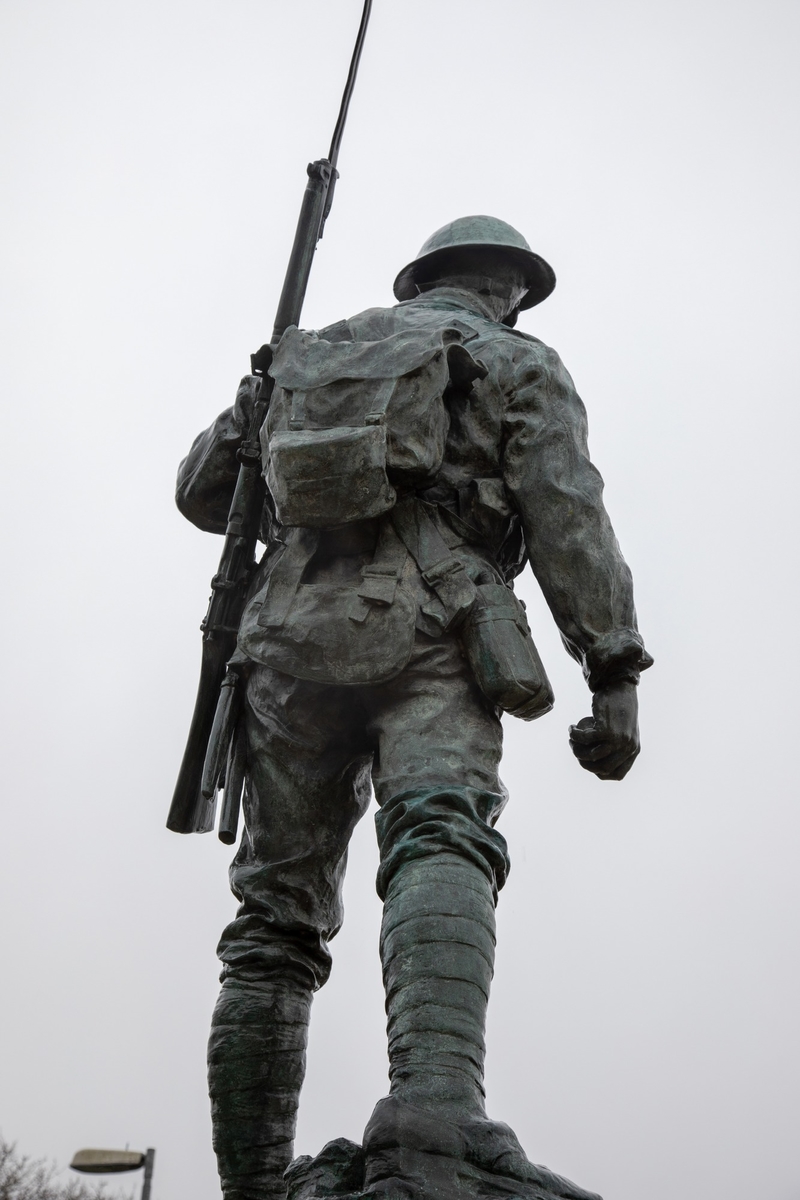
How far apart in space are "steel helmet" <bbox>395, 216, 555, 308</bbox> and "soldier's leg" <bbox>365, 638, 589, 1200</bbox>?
1495 millimetres

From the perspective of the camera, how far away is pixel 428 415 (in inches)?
137

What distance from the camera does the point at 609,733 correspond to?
342 centimetres

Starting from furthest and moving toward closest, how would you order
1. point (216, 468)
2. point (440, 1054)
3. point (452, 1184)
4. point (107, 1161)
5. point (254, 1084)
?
point (216, 468) < point (254, 1084) < point (107, 1161) < point (440, 1054) < point (452, 1184)

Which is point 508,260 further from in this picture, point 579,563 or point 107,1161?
point 107,1161

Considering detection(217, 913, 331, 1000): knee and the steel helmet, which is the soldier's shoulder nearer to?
the steel helmet

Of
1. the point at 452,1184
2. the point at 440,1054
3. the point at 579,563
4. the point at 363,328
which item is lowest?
the point at 452,1184

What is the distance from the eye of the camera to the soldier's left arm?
136 inches

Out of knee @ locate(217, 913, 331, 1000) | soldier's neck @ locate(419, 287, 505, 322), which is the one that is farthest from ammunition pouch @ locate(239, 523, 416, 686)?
soldier's neck @ locate(419, 287, 505, 322)

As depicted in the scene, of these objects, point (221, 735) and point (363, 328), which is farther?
point (363, 328)

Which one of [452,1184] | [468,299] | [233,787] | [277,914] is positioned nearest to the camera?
[452,1184]

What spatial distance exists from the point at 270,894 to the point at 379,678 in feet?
→ 2.15

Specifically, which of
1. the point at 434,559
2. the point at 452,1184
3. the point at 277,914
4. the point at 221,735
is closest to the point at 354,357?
the point at 434,559

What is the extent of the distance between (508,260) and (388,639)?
1582 millimetres

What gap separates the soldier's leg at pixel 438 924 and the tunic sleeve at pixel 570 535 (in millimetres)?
328
